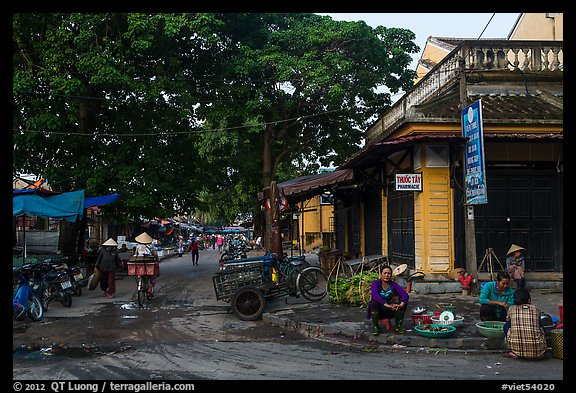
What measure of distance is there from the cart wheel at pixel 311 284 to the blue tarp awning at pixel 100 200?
9627mm

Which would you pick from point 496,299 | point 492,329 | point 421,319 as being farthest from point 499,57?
point 492,329

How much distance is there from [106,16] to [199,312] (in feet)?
41.4

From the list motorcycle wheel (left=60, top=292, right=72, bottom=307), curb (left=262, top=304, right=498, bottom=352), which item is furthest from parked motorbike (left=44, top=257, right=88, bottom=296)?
curb (left=262, top=304, right=498, bottom=352)

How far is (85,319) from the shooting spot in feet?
39.5

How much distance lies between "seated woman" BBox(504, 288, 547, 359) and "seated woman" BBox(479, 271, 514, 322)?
50.9 inches

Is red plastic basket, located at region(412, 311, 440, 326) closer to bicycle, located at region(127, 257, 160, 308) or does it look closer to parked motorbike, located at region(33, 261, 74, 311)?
bicycle, located at region(127, 257, 160, 308)

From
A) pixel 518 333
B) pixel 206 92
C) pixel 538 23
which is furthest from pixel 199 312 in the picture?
pixel 538 23

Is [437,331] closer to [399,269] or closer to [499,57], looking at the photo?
[399,269]

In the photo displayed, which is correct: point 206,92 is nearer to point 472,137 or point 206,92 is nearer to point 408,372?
point 472,137

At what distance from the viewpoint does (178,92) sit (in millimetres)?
21297

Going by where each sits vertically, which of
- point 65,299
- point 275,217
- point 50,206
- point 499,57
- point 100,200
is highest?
point 499,57

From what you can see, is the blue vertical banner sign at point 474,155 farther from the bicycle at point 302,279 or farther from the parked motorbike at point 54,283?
the parked motorbike at point 54,283

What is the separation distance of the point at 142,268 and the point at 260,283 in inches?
147
